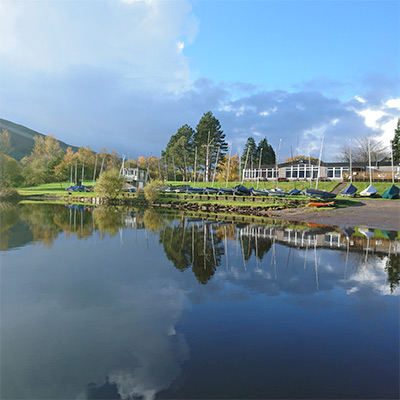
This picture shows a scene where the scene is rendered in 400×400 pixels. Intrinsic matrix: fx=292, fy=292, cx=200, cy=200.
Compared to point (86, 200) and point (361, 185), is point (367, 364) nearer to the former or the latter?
point (361, 185)

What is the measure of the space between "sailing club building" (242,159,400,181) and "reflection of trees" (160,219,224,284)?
1657 inches

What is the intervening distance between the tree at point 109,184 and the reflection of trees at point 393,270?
5062cm

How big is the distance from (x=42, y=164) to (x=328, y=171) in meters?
92.3

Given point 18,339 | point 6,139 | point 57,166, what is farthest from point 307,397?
point 6,139

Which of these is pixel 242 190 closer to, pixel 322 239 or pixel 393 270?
pixel 322 239

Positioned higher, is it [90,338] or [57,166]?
[57,166]

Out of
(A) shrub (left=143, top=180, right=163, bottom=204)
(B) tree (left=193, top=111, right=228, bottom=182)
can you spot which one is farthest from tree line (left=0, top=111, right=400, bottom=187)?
(A) shrub (left=143, top=180, right=163, bottom=204)

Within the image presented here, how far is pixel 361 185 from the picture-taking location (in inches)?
2219

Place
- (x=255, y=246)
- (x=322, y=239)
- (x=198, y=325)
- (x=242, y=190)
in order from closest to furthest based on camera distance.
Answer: (x=198, y=325)
(x=255, y=246)
(x=322, y=239)
(x=242, y=190)

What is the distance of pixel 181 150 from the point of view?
86.7 meters

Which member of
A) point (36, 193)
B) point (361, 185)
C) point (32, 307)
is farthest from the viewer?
point (36, 193)

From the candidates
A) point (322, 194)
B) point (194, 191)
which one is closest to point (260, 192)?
point (322, 194)

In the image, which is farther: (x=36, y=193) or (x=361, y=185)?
(x=36, y=193)

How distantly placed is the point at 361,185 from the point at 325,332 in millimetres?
56492
